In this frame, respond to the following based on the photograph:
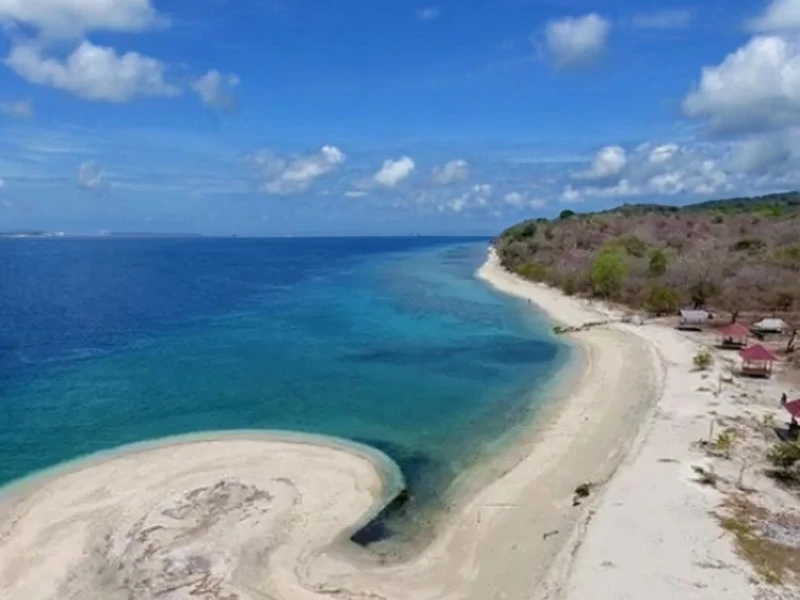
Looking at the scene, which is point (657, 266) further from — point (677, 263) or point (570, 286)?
point (570, 286)

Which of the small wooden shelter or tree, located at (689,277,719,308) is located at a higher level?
tree, located at (689,277,719,308)

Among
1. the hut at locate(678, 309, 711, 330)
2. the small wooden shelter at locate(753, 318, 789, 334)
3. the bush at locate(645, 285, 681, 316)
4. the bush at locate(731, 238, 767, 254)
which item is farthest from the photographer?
the bush at locate(731, 238, 767, 254)

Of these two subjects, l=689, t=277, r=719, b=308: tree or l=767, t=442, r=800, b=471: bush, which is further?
l=689, t=277, r=719, b=308: tree

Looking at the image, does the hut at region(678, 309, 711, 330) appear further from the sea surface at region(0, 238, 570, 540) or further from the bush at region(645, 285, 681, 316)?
the sea surface at region(0, 238, 570, 540)

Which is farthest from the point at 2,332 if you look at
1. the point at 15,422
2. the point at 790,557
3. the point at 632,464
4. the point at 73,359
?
the point at 790,557

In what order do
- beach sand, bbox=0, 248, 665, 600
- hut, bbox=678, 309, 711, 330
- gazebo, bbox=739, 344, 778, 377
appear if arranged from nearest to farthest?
beach sand, bbox=0, 248, 665, 600, gazebo, bbox=739, 344, 778, 377, hut, bbox=678, 309, 711, 330

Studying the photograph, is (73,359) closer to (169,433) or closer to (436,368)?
(169,433)

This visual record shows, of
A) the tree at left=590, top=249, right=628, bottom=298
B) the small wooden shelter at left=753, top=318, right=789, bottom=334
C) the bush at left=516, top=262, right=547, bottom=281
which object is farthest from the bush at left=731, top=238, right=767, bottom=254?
the small wooden shelter at left=753, top=318, right=789, bottom=334
